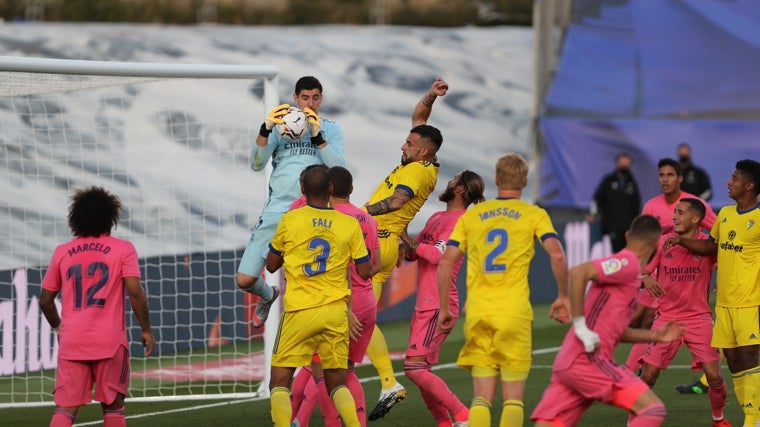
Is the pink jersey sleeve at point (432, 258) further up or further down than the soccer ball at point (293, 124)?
further down

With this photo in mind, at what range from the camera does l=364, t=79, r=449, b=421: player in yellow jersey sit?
1027cm

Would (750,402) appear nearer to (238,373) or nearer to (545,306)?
(238,373)

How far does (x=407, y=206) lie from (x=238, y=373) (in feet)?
15.1

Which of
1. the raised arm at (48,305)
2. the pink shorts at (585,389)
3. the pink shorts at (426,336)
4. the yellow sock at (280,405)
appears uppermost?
the raised arm at (48,305)

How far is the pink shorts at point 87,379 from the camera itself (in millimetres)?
8531

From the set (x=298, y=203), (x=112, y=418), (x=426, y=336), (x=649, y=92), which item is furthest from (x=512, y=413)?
(x=649, y=92)

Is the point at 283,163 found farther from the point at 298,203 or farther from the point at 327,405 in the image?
the point at 327,405

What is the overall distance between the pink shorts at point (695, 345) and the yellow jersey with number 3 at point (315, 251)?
117 inches

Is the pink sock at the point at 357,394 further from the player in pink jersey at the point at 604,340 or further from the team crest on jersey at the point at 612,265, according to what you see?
the team crest on jersey at the point at 612,265

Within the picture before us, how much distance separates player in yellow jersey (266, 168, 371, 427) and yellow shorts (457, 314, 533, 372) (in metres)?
0.93

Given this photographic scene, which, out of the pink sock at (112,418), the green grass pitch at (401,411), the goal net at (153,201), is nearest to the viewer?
the pink sock at (112,418)

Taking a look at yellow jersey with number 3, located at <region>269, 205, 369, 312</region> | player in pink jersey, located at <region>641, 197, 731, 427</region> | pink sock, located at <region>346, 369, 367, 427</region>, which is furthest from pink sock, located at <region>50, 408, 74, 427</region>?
player in pink jersey, located at <region>641, 197, 731, 427</region>

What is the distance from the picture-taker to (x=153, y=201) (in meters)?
27.7

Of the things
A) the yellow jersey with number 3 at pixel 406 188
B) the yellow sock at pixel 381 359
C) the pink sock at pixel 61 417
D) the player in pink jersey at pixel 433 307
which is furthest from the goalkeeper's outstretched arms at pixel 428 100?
the pink sock at pixel 61 417
